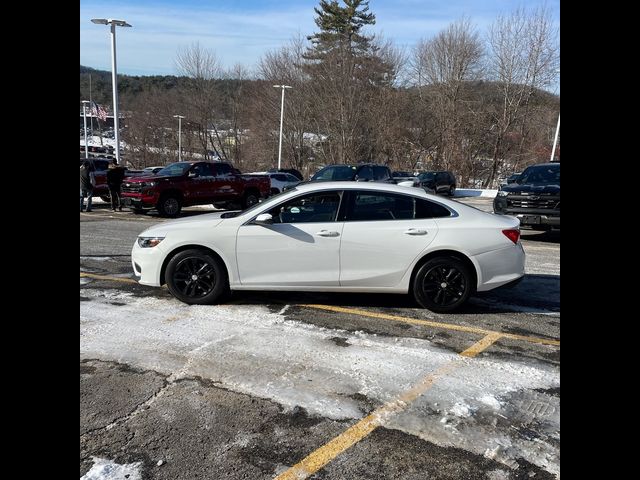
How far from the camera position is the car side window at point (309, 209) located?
5.93 m

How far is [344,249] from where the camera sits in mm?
5762

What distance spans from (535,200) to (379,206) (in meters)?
7.19

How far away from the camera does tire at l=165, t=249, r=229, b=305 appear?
5934 millimetres

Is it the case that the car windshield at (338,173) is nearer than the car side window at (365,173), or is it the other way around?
the car windshield at (338,173)

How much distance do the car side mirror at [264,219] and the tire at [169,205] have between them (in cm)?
1083

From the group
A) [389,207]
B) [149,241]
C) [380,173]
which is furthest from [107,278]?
[380,173]

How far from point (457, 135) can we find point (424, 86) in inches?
230

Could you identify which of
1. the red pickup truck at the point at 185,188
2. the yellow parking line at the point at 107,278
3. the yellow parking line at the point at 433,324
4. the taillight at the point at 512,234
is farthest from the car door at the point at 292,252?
the red pickup truck at the point at 185,188

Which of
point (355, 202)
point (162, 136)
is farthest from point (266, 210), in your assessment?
point (162, 136)

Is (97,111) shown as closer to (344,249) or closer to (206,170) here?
(206,170)

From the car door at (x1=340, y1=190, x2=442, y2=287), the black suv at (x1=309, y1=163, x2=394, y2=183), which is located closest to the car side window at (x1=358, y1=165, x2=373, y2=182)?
the black suv at (x1=309, y1=163, x2=394, y2=183)

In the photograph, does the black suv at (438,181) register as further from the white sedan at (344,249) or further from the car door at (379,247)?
the car door at (379,247)

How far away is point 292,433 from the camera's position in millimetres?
3266
